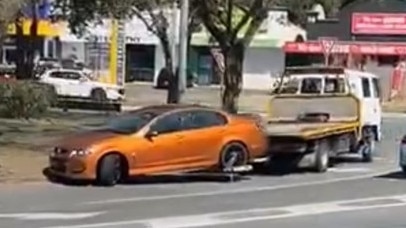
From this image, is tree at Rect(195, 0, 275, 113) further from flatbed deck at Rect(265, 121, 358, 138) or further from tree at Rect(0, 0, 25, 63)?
tree at Rect(0, 0, 25, 63)

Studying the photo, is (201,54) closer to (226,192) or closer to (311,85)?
(311,85)

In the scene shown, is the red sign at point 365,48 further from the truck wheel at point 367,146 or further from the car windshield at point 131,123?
the car windshield at point 131,123

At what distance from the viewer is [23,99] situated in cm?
3644

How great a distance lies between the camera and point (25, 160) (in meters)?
26.2

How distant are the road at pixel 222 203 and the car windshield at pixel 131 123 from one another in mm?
1050

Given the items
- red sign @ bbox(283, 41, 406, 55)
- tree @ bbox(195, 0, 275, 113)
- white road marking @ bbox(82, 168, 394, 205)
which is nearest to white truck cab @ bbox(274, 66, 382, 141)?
white road marking @ bbox(82, 168, 394, 205)

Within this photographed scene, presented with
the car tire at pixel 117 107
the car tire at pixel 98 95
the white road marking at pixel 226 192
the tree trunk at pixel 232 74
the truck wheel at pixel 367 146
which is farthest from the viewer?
the car tire at pixel 98 95

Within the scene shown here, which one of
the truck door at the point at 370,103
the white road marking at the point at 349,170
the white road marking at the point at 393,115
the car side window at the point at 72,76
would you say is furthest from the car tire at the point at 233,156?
the car side window at the point at 72,76

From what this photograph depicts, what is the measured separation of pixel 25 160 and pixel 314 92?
747cm

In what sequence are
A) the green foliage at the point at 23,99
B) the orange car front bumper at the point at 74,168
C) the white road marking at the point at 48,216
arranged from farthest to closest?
the green foliage at the point at 23,99
the orange car front bumper at the point at 74,168
the white road marking at the point at 48,216

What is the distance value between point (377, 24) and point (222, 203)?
55.4 metres

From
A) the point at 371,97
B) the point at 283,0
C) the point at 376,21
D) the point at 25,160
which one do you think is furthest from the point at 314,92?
the point at 376,21

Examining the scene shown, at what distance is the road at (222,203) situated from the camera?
55.9ft

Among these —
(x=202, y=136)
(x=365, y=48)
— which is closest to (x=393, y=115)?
(x=365, y=48)
